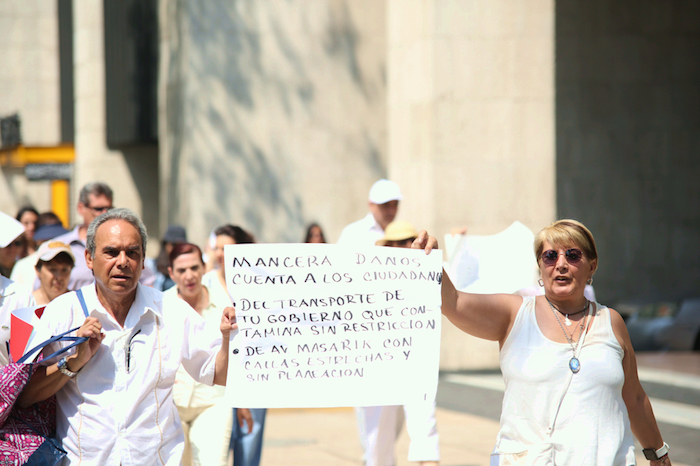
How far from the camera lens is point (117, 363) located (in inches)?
147

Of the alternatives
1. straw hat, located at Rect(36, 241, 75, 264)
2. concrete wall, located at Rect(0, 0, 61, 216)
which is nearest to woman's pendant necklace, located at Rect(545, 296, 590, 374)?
straw hat, located at Rect(36, 241, 75, 264)

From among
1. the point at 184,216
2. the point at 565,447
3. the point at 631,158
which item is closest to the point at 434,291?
the point at 565,447

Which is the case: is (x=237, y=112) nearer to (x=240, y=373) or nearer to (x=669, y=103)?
(x=669, y=103)

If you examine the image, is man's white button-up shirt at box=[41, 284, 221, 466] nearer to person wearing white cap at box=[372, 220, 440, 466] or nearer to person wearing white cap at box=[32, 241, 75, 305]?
person wearing white cap at box=[32, 241, 75, 305]

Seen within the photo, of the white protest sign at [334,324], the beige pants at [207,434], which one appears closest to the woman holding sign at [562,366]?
the white protest sign at [334,324]

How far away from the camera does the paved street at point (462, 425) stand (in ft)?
26.4

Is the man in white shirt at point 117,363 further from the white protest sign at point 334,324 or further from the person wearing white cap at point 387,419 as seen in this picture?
the person wearing white cap at point 387,419

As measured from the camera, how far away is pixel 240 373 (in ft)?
13.1

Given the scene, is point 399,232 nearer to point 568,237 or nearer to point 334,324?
point 334,324

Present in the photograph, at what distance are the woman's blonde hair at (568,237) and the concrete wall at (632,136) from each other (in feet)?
42.5

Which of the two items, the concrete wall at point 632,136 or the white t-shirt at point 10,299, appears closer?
the white t-shirt at point 10,299

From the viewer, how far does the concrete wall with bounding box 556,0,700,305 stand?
16.9 metres

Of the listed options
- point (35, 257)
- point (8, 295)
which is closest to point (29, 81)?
point (35, 257)

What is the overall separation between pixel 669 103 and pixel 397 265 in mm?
14386
